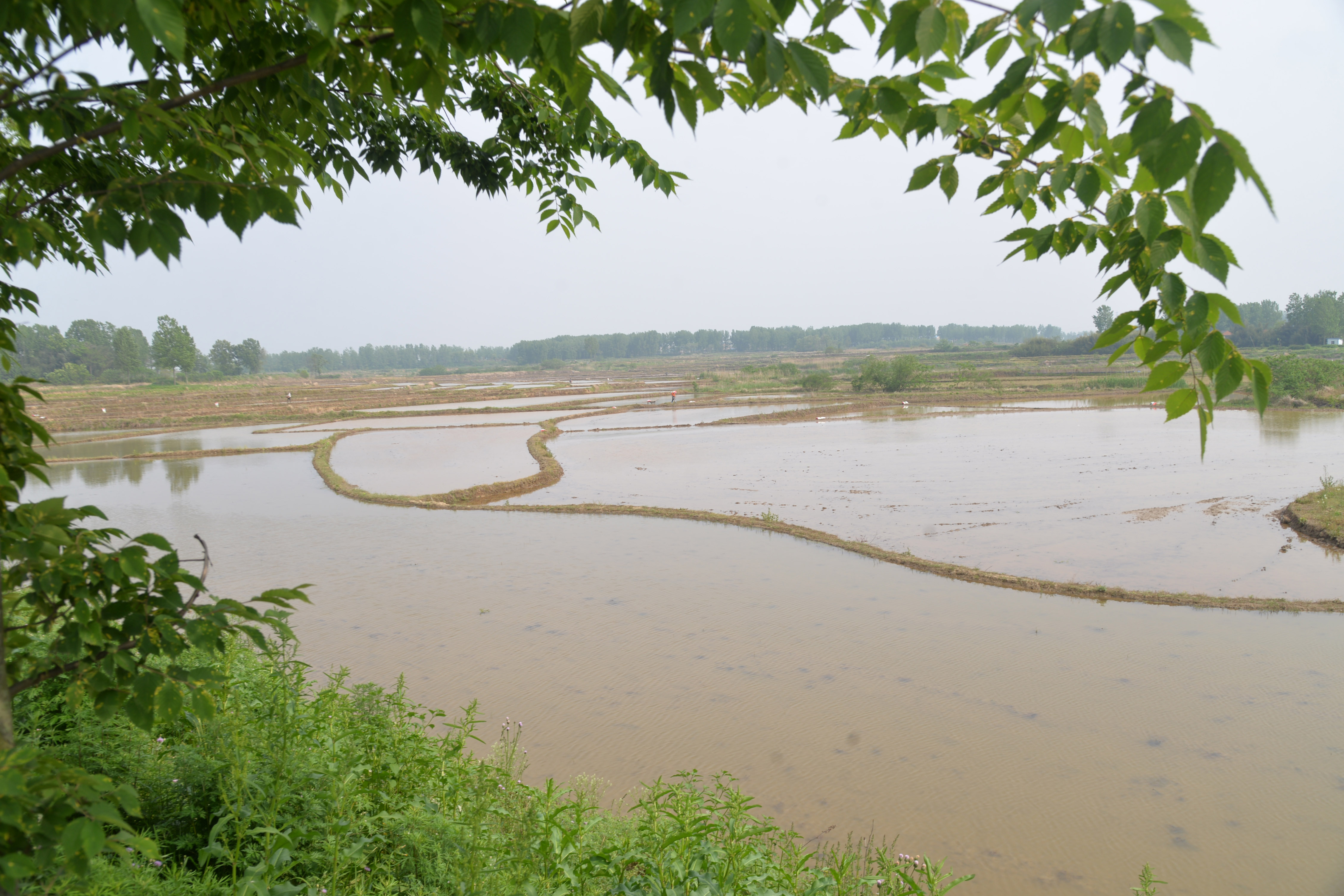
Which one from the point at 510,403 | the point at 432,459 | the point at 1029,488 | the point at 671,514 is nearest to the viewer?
the point at 671,514

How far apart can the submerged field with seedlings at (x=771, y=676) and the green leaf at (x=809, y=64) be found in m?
1.91

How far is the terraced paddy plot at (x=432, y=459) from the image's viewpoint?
719 inches

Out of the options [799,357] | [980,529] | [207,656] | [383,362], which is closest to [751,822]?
[207,656]

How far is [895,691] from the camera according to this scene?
6.96 m

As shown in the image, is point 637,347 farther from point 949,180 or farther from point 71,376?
point 949,180

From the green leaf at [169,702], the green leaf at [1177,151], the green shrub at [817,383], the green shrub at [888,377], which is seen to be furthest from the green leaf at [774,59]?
the green shrub at [817,383]

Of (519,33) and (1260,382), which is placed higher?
(519,33)

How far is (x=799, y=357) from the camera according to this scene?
112 meters

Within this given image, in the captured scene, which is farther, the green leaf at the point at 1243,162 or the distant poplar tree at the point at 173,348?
the distant poplar tree at the point at 173,348

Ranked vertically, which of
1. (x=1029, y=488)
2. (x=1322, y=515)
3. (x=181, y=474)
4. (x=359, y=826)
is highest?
(x=359, y=826)

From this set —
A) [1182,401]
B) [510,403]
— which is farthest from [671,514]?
[510,403]

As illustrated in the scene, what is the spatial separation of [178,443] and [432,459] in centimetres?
1233

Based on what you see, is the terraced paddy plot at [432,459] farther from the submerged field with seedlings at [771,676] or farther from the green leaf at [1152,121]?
the green leaf at [1152,121]

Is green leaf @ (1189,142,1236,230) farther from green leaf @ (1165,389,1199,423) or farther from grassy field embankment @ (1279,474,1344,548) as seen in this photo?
grassy field embankment @ (1279,474,1344,548)
